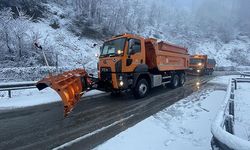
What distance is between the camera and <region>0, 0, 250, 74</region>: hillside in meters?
20.9

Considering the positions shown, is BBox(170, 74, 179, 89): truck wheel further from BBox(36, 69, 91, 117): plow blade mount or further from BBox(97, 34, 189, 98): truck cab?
BBox(36, 69, 91, 117): plow blade mount

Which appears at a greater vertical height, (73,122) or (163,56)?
(163,56)

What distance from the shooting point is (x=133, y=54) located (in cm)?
1072

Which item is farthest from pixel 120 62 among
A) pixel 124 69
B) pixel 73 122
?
pixel 73 122

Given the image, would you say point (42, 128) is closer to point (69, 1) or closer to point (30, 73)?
point (30, 73)

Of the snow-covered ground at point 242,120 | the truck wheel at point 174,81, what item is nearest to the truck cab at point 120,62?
the truck wheel at point 174,81

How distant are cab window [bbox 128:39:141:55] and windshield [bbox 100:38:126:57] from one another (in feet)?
1.13

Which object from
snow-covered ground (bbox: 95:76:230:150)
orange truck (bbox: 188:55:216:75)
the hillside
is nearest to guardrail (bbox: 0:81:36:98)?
the hillside

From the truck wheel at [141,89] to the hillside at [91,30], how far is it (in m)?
4.05

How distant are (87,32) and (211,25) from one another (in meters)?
48.4

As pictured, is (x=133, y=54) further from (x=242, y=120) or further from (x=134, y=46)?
(x=242, y=120)

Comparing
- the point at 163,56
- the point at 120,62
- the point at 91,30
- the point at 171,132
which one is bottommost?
the point at 171,132

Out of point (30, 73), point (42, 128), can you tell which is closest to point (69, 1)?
point (30, 73)

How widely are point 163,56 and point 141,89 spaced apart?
311 centimetres
